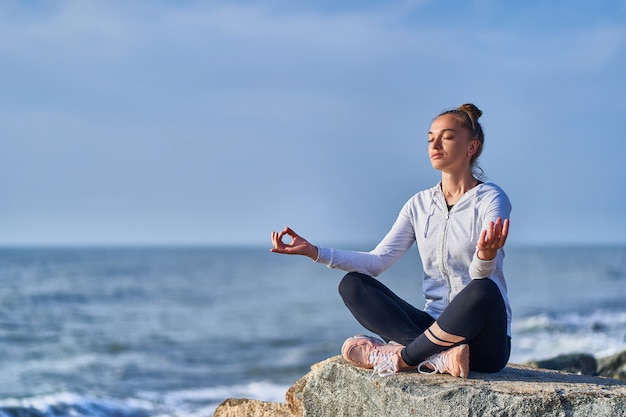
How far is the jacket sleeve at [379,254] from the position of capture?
483 centimetres

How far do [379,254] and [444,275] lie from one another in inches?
16.9

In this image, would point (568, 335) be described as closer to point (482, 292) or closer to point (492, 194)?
point (492, 194)

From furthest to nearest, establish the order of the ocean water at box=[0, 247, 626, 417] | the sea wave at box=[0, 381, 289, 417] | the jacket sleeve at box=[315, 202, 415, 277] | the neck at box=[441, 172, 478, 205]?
the ocean water at box=[0, 247, 626, 417]
the sea wave at box=[0, 381, 289, 417]
the neck at box=[441, 172, 478, 205]
the jacket sleeve at box=[315, 202, 415, 277]

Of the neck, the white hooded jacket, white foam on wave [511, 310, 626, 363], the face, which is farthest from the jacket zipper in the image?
white foam on wave [511, 310, 626, 363]

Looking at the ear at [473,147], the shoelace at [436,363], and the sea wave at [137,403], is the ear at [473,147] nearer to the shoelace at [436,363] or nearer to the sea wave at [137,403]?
the shoelace at [436,363]

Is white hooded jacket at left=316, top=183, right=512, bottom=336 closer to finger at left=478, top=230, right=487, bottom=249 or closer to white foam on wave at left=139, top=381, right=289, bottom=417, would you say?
finger at left=478, top=230, right=487, bottom=249

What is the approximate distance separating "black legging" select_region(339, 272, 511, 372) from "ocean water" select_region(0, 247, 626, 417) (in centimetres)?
508

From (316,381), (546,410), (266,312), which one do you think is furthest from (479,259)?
(266,312)

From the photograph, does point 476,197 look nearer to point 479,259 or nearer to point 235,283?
point 479,259

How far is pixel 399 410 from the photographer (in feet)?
14.2

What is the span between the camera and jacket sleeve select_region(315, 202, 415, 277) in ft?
15.8

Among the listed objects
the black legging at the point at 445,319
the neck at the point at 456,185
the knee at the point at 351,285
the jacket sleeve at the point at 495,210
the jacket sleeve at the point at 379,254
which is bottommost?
the black legging at the point at 445,319

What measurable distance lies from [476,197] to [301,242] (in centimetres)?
105

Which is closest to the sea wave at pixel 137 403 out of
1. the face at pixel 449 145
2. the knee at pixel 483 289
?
the face at pixel 449 145
